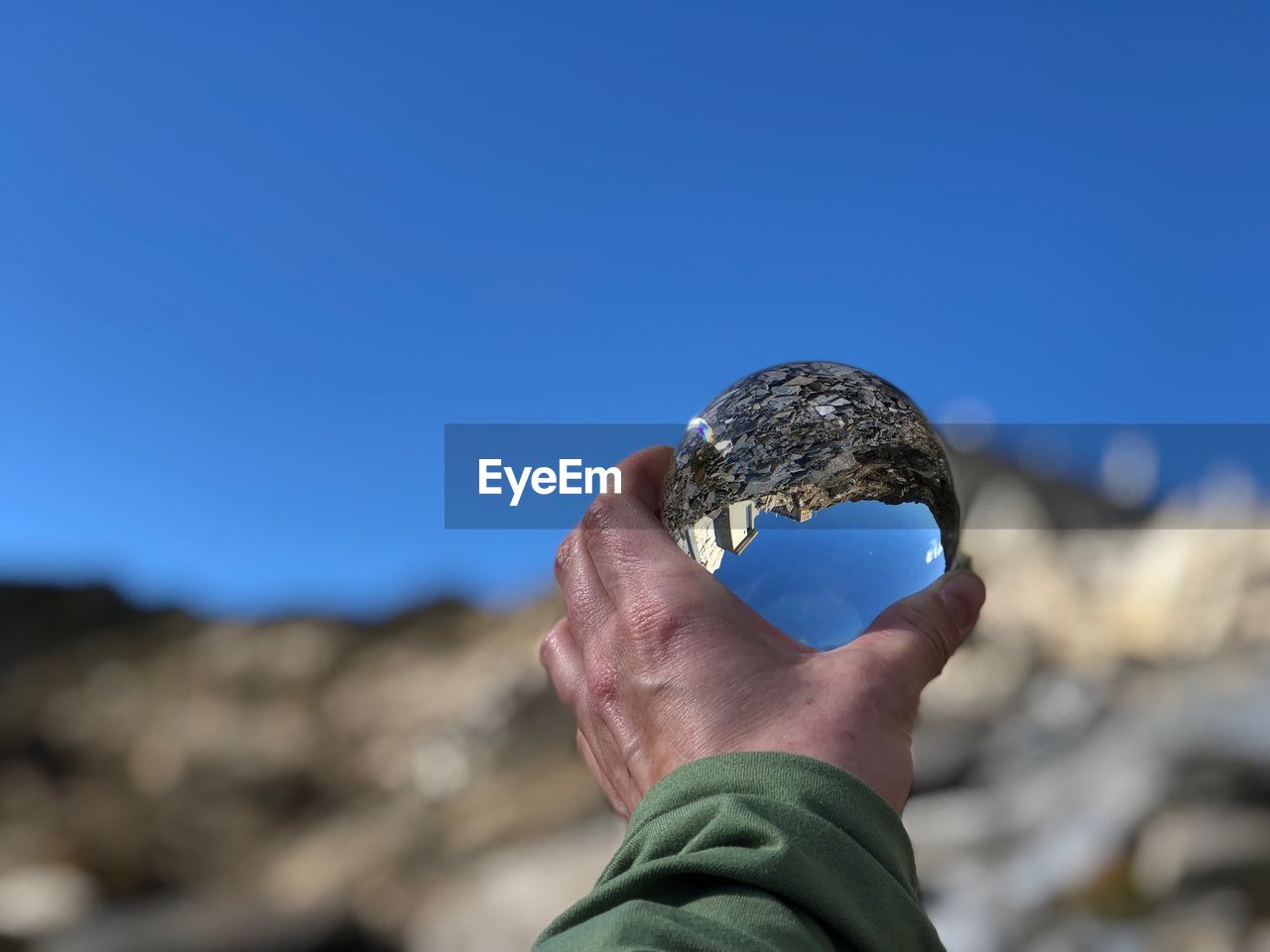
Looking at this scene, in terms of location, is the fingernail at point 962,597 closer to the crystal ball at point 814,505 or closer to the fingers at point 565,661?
the crystal ball at point 814,505

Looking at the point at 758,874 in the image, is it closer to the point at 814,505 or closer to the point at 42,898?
the point at 814,505

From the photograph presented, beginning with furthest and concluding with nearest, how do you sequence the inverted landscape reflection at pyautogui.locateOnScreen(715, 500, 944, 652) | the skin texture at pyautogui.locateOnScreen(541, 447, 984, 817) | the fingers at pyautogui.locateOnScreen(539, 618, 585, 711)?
the fingers at pyautogui.locateOnScreen(539, 618, 585, 711), the inverted landscape reflection at pyautogui.locateOnScreen(715, 500, 944, 652), the skin texture at pyautogui.locateOnScreen(541, 447, 984, 817)

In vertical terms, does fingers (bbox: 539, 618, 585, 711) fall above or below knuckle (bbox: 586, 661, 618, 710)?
below

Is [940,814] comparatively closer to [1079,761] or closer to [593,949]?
[1079,761]

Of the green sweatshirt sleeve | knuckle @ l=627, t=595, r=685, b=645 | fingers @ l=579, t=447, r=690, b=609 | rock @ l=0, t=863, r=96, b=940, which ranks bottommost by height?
→ rock @ l=0, t=863, r=96, b=940

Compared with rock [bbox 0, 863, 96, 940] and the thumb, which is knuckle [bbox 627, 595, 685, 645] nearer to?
the thumb

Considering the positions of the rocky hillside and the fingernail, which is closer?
the fingernail

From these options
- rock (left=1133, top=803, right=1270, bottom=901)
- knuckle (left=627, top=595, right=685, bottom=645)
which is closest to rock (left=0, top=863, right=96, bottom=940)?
rock (left=1133, top=803, right=1270, bottom=901)

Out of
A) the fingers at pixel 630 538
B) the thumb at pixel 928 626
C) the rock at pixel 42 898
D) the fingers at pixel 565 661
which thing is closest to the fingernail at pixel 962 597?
the thumb at pixel 928 626
